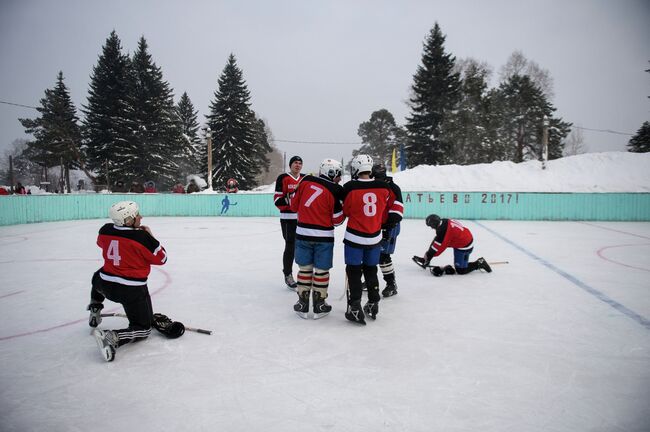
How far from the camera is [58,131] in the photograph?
35812 mm

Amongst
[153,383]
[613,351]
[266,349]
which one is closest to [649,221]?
[613,351]

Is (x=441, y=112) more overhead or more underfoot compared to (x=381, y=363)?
more overhead

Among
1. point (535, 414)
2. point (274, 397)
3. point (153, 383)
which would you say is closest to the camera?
point (535, 414)

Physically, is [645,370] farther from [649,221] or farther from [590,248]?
[649,221]

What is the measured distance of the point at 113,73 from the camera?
35.8 metres

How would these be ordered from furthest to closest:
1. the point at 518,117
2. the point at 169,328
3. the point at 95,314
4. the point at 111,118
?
the point at 518,117, the point at 111,118, the point at 95,314, the point at 169,328

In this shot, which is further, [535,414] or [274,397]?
[274,397]

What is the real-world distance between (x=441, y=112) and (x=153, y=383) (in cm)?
3753

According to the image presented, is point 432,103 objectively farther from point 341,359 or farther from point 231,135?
point 341,359

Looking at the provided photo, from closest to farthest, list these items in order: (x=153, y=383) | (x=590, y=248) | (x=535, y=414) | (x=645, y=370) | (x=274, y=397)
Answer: (x=535, y=414) → (x=274, y=397) → (x=153, y=383) → (x=645, y=370) → (x=590, y=248)

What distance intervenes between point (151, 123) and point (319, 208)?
119 ft

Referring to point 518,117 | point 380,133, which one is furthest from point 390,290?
point 380,133

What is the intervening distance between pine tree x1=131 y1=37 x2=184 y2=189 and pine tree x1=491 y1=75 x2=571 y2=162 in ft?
102

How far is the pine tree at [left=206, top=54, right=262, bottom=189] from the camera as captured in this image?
3400cm
